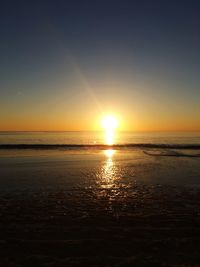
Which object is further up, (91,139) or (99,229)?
(91,139)

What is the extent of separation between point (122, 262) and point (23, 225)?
11.6 feet

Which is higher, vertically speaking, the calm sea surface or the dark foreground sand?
the calm sea surface

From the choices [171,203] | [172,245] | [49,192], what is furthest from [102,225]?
[49,192]

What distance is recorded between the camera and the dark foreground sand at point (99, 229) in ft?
20.3

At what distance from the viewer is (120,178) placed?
17344 millimetres

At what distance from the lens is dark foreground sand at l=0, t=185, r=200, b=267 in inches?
243

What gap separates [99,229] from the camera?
26.2 ft

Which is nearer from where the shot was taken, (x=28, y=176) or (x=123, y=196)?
(x=123, y=196)

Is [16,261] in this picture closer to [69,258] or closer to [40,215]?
[69,258]

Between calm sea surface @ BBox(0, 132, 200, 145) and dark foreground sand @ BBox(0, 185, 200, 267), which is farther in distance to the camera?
calm sea surface @ BBox(0, 132, 200, 145)

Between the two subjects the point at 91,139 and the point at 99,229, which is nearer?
the point at 99,229

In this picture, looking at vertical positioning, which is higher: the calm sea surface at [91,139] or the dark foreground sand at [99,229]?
the calm sea surface at [91,139]

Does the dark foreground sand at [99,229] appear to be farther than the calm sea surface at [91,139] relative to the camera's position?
No

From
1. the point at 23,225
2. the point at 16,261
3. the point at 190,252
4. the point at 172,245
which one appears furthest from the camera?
the point at 23,225
